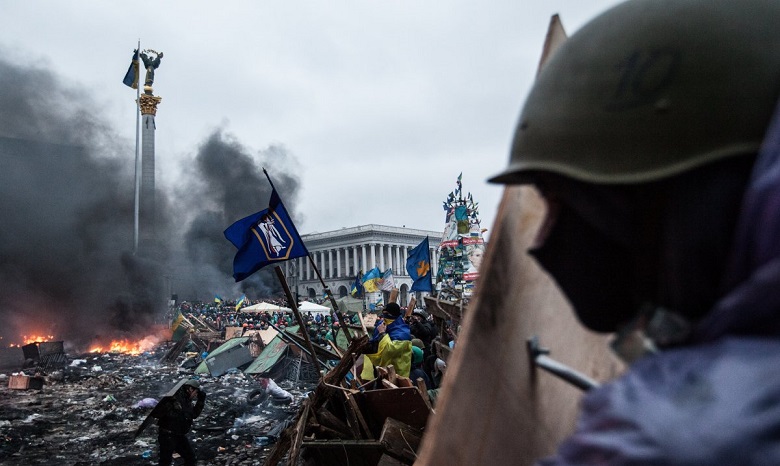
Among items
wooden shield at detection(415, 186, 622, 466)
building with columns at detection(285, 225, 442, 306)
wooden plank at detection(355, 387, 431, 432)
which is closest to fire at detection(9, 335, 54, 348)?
wooden plank at detection(355, 387, 431, 432)

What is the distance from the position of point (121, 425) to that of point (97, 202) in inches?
1137

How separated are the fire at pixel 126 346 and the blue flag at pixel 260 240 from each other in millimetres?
21112

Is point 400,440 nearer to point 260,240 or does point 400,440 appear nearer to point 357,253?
point 260,240

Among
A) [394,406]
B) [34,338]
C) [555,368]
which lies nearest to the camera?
[555,368]

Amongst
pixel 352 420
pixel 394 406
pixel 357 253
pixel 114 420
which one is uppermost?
pixel 357 253

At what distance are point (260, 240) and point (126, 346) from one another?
2377cm

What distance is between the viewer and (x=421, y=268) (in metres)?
16.2

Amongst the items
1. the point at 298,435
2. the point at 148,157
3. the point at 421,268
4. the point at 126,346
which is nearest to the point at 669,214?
the point at 298,435

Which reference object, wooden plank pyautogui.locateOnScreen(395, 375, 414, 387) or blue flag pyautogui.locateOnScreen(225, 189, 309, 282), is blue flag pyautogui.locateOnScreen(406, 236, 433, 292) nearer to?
blue flag pyautogui.locateOnScreen(225, 189, 309, 282)

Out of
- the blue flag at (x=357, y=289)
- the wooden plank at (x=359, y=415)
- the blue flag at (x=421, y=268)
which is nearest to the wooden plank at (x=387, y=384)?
the wooden plank at (x=359, y=415)

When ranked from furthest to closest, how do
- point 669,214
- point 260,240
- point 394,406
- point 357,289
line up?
point 357,289 < point 260,240 < point 394,406 < point 669,214

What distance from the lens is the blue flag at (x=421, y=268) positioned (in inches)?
620

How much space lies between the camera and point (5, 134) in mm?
30062

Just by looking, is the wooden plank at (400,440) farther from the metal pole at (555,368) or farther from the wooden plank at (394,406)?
the metal pole at (555,368)
